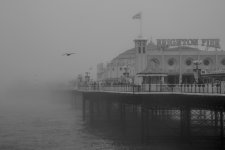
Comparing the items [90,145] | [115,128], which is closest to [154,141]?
[90,145]

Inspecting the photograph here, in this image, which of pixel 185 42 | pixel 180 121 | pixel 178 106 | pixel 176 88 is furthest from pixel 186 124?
pixel 185 42

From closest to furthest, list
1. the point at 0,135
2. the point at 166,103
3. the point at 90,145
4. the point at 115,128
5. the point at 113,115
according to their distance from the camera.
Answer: the point at 166,103, the point at 90,145, the point at 0,135, the point at 115,128, the point at 113,115

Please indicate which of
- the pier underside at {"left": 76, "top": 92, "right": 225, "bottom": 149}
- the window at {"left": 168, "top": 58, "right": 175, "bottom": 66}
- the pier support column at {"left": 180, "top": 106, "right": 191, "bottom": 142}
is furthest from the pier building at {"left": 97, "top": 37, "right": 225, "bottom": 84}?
the pier support column at {"left": 180, "top": 106, "right": 191, "bottom": 142}

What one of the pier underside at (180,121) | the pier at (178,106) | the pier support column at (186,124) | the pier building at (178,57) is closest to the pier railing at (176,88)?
the pier at (178,106)

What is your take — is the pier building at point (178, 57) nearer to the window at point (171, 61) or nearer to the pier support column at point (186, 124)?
the window at point (171, 61)

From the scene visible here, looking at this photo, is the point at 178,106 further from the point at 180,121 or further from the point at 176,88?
the point at 180,121

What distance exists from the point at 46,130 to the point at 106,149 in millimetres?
19455

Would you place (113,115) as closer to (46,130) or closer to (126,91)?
(46,130)

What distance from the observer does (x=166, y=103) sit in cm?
4812

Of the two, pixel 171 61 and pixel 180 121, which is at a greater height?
pixel 171 61

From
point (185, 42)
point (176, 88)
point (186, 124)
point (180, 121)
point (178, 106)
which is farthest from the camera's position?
point (185, 42)

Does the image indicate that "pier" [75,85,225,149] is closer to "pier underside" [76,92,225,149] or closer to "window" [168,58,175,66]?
"pier underside" [76,92,225,149]

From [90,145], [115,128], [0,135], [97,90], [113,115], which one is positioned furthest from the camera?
[113,115]

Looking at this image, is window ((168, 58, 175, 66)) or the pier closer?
the pier
